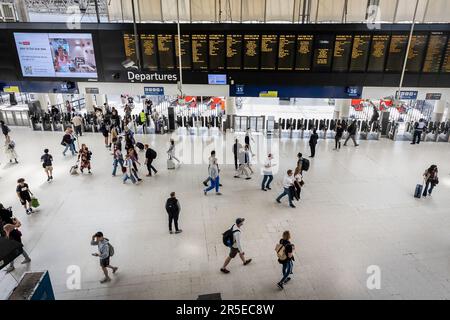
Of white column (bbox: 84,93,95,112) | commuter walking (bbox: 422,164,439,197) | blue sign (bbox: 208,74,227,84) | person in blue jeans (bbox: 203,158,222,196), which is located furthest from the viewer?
white column (bbox: 84,93,95,112)

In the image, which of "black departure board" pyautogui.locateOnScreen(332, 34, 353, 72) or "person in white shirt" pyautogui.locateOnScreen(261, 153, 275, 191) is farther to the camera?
"black departure board" pyautogui.locateOnScreen(332, 34, 353, 72)

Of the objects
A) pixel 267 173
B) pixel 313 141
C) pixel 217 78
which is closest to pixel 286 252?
pixel 267 173

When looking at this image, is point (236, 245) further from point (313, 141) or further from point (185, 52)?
point (185, 52)

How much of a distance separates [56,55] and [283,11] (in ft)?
31.3

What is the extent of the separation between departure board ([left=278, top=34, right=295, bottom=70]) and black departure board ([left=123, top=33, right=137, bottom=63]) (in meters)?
5.73

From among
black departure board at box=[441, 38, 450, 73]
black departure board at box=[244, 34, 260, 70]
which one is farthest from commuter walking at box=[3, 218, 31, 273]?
black departure board at box=[441, 38, 450, 73]

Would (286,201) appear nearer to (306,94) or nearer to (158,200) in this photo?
(158,200)

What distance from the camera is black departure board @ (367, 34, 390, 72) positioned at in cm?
1226

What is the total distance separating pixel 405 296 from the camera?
6.14m

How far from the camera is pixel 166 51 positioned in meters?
12.8

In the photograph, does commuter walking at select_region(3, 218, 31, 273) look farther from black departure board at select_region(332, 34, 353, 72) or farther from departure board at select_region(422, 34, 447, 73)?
departure board at select_region(422, 34, 447, 73)

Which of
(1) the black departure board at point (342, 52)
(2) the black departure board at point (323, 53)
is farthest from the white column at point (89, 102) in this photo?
(1) the black departure board at point (342, 52)

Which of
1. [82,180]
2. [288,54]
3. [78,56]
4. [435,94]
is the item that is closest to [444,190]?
[435,94]
